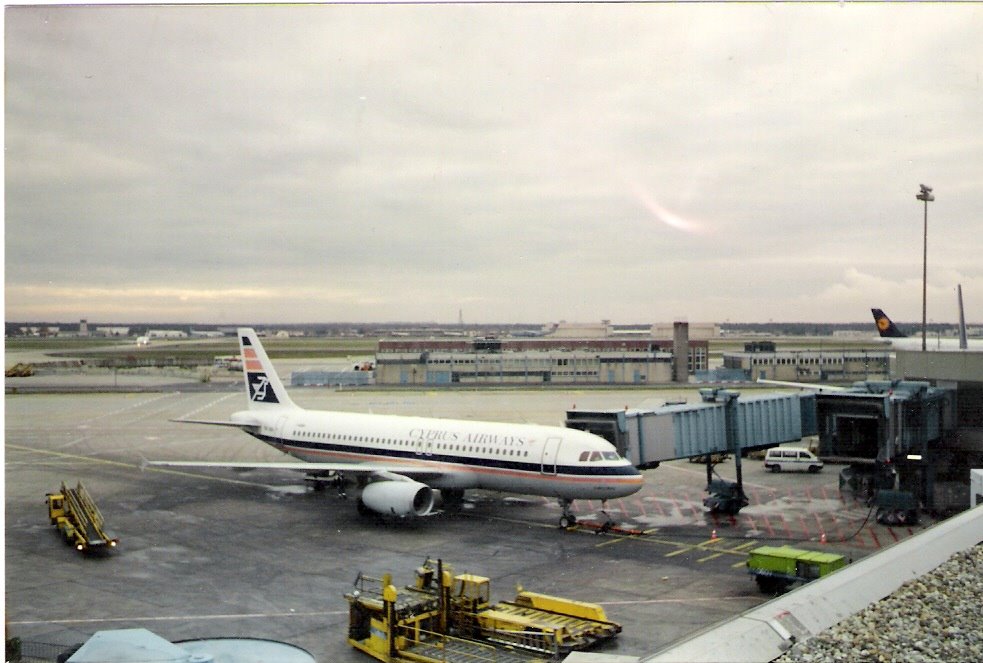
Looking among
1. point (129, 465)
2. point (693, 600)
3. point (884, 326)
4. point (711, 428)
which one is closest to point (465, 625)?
point (693, 600)

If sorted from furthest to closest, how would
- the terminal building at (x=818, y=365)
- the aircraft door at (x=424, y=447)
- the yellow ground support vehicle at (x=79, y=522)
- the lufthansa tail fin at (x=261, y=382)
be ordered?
the terminal building at (x=818, y=365), the lufthansa tail fin at (x=261, y=382), the aircraft door at (x=424, y=447), the yellow ground support vehicle at (x=79, y=522)

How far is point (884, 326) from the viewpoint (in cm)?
6988

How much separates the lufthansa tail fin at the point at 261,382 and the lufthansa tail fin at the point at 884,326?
4970 centimetres

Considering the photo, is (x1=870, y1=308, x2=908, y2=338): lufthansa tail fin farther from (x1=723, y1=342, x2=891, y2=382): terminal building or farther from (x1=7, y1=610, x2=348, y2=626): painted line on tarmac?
(x1=7, y1=610, x2=348, y2=626): painted line on tarmac

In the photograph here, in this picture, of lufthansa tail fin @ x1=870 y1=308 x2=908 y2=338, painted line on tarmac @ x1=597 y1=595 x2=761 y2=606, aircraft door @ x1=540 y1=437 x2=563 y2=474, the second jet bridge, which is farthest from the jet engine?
lufthansa tail fin @ x1=870 y1=308 x2=908 y2=338

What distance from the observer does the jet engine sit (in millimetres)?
30344

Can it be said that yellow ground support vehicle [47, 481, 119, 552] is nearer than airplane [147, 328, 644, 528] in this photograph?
Yes

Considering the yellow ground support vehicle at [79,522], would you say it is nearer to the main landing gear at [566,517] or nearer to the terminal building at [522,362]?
the main landing gear at [566,517]

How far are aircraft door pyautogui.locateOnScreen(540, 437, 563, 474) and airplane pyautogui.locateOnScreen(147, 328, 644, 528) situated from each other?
4 centimetres

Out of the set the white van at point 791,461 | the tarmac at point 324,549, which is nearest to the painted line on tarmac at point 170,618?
the tarmac at point 324,549

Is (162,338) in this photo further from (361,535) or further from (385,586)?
(385,586)

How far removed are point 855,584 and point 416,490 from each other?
19.3m

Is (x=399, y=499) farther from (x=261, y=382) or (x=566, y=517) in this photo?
(x=261, y=382)

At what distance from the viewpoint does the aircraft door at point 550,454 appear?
1195 inches
